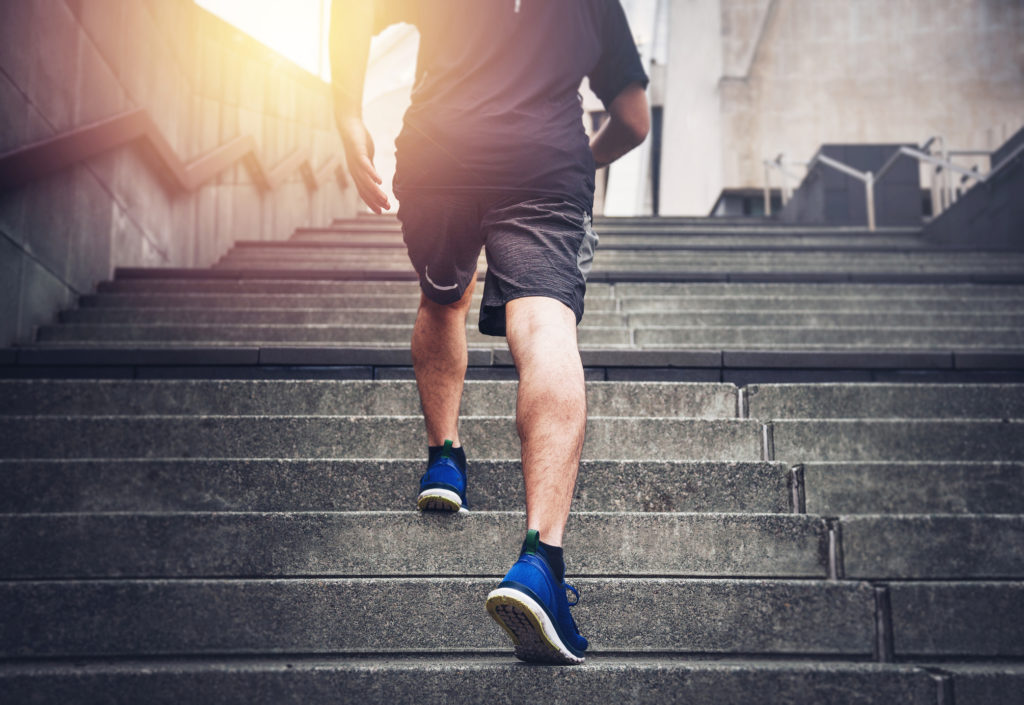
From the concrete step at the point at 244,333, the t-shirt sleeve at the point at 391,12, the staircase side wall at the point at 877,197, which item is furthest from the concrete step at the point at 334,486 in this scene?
the staircase side wall at the point at 877,197

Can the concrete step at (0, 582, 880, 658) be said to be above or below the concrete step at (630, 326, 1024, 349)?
below

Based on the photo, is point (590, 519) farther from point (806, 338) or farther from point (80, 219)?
point (80, 219)

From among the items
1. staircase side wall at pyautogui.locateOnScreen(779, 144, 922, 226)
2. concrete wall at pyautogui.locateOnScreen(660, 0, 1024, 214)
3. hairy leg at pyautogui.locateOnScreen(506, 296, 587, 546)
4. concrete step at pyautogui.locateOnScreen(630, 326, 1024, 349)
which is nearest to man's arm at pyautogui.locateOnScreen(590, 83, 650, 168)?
hairy leg at pyautogui.locateOnScreen(506, 296, 587, 546)

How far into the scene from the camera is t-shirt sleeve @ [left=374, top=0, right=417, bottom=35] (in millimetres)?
1819

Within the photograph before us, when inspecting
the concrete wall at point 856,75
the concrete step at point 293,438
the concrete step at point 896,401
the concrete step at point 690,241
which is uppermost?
the concrete wall at point 856,75

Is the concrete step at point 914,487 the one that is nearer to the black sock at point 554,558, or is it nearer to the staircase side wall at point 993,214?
the black sock at point 554,558

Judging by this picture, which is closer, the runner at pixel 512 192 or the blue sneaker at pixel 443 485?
the runner at pixel 512 192

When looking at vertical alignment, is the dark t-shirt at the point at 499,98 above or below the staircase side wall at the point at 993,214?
below

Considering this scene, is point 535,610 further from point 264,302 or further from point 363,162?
point 264,302

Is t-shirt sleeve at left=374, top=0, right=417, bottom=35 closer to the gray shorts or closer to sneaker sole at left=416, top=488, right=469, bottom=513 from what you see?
the gray shorts

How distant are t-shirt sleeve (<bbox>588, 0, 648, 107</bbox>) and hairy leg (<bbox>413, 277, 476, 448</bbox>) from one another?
20.9 inches

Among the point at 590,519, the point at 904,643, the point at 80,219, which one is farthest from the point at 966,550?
the point at 80,219

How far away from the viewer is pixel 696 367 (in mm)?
3229

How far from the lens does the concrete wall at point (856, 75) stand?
12961 mm
